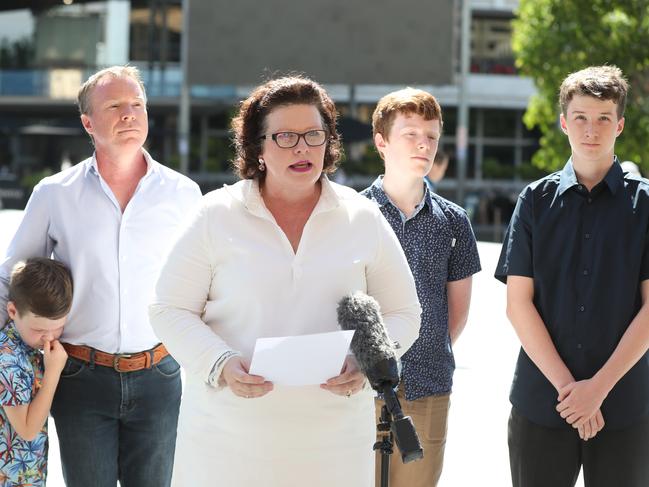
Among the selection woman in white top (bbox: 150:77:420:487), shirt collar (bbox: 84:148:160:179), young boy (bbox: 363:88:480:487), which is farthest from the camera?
young boy (bbox: 363:88:480:487)

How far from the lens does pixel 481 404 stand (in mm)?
8180

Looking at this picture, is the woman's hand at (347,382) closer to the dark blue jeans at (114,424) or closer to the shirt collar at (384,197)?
the dark blue jeans at (114,424)

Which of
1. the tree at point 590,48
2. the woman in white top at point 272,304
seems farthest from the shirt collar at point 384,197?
the tree at point 590,48

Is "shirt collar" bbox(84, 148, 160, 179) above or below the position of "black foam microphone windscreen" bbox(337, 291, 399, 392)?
above

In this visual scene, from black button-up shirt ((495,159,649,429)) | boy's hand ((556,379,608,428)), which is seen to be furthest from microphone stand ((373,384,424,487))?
black button-up shirt ((495,159,649,429))

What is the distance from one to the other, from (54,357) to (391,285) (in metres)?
1.34

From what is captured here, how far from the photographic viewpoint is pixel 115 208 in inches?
155

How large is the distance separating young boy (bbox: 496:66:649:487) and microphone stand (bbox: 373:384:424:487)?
1118 millimetres

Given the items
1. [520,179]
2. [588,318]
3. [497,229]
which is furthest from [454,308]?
[520,179]

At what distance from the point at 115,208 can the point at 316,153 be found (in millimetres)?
1178

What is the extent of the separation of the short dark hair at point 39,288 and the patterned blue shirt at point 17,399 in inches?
5.6

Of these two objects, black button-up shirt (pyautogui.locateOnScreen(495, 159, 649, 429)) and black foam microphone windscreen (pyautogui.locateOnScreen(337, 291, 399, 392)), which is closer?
black foam microphone windscreen (pyautogui.locateOnScreen(337, 291, 399, 392))

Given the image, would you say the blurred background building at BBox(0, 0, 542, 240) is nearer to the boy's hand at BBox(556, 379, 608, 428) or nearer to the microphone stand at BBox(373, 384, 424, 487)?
the boy's hand at BBox(556, 379, 608, 428)

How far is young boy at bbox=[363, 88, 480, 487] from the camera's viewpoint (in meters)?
4.14
